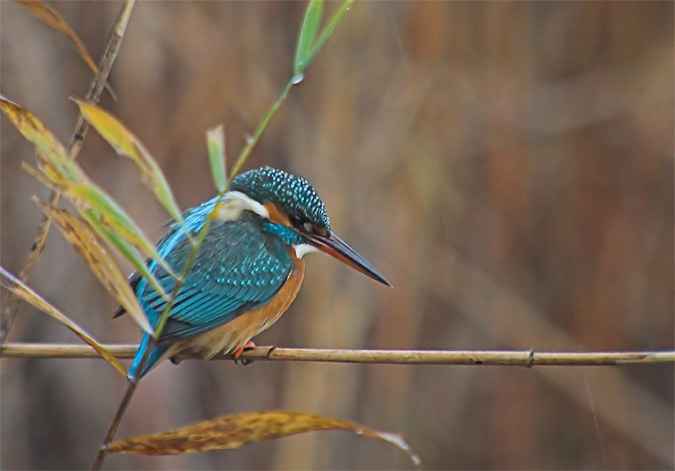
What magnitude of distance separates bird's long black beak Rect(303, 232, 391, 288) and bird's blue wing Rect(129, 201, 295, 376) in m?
0.10

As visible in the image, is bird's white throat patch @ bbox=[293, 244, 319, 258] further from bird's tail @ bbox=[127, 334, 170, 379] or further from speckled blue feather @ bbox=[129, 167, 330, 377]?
bird's tail @ bbox=[127, 334, 170, 379]

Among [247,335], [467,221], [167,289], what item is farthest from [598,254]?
[167,289]

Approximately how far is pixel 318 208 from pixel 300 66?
3.79ft

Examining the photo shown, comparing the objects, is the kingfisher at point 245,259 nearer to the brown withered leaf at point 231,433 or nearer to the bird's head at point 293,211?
the bird's head at point 293,211

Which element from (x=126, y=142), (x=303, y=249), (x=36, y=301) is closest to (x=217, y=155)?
(x=126, y=142)

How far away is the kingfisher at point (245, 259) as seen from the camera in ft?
5.68

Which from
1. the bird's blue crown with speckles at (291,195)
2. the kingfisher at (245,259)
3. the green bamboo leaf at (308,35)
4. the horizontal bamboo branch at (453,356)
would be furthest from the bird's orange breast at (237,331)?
the green bamboo leaf at (308,35)

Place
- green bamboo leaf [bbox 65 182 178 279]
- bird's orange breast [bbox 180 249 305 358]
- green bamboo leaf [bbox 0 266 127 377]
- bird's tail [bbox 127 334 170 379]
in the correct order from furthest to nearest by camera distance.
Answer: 1. bird's orange breast [bbox 180 249 305 358]
2. bird's tail [bbox 127 334 170 379]
3. green bamboo leaf [bbox 0 266 127 377]
4. green bamboo leaf [bbox 65 182 178 279]

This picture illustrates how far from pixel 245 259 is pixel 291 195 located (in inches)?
8.0

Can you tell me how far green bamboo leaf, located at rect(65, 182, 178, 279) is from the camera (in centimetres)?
71

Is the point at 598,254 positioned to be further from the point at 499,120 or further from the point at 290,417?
the point at 290,417

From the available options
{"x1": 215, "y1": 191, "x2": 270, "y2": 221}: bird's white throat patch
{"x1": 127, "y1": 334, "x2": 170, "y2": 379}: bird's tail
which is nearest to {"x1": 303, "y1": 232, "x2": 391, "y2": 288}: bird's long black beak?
{"x1": 215, "y1": 191, "x2": 270, "y2": 221}: bird's white throat patch

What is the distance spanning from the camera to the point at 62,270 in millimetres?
3023

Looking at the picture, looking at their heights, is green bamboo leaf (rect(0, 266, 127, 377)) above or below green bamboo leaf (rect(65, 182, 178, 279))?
below
